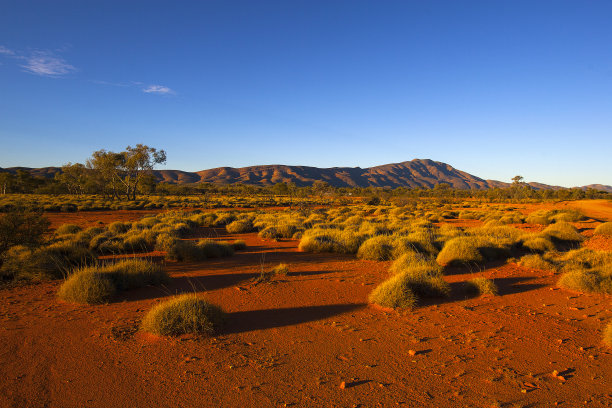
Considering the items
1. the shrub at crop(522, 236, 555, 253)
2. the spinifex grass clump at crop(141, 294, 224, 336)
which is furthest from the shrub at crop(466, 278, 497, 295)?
the shrub at crop(522, 236, 555, 253)

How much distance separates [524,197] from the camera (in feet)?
209

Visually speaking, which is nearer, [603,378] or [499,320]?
[603,378]

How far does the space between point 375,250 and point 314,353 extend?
6928mm

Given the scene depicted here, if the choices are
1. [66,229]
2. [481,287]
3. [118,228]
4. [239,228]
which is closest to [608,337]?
[481,287]

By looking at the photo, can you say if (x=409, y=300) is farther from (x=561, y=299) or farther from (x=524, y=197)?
(x=524, y=197)

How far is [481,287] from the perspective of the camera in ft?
24.0

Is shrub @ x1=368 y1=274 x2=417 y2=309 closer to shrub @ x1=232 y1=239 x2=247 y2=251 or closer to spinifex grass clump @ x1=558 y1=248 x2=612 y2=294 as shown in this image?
spinifex grass clump @ x1=558 y1=248 x2=612 y2=294

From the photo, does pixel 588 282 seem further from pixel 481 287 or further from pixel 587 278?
pixel 481 287

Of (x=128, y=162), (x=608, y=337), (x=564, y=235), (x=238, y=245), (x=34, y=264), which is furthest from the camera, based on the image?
(x=128, y=162)

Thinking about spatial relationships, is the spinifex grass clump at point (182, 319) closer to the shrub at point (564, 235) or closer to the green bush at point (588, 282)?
the green bush at point (588, 282)

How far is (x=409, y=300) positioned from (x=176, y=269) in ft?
22.6

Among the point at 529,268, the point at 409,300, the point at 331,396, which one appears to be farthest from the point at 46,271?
the point at 529,268

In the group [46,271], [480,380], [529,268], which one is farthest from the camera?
[529,268]

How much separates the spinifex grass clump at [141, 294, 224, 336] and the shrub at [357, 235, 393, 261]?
6.78 meters
